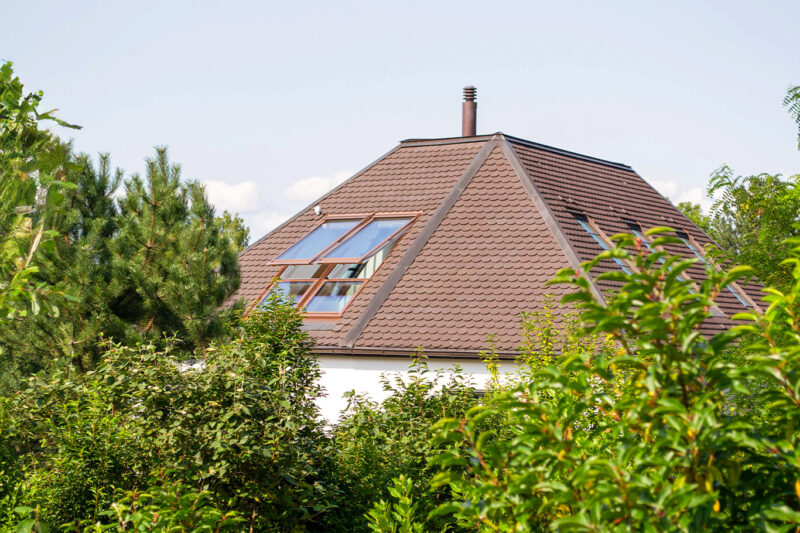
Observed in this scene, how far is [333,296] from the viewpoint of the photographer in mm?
16234

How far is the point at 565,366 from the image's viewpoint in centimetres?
284

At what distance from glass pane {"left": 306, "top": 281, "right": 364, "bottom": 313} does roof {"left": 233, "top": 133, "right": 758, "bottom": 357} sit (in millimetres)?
301

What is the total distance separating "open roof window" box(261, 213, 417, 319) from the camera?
16.2 meters

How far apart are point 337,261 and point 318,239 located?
1728 millimetres

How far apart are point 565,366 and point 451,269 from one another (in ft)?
42.5

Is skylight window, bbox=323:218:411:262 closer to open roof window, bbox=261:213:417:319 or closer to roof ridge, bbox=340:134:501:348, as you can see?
open roof window, bbox=261:213:417:319

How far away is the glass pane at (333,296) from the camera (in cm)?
1595

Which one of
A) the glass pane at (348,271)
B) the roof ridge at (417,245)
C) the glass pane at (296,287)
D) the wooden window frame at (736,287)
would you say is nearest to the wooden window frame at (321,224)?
the glass pane at (296,287)

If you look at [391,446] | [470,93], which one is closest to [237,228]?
[470,93]

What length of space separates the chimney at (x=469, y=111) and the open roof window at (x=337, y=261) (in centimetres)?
526

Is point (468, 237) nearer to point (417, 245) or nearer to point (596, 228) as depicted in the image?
point (417, 245)

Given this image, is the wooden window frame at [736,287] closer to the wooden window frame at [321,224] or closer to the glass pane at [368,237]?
the glass pane at [368,237]

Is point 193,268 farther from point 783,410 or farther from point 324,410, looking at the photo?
point 783,410

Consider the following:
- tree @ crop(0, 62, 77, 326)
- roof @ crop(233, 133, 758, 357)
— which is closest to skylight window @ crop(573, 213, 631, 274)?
roof @ crop(233, 133, 758, 357)
